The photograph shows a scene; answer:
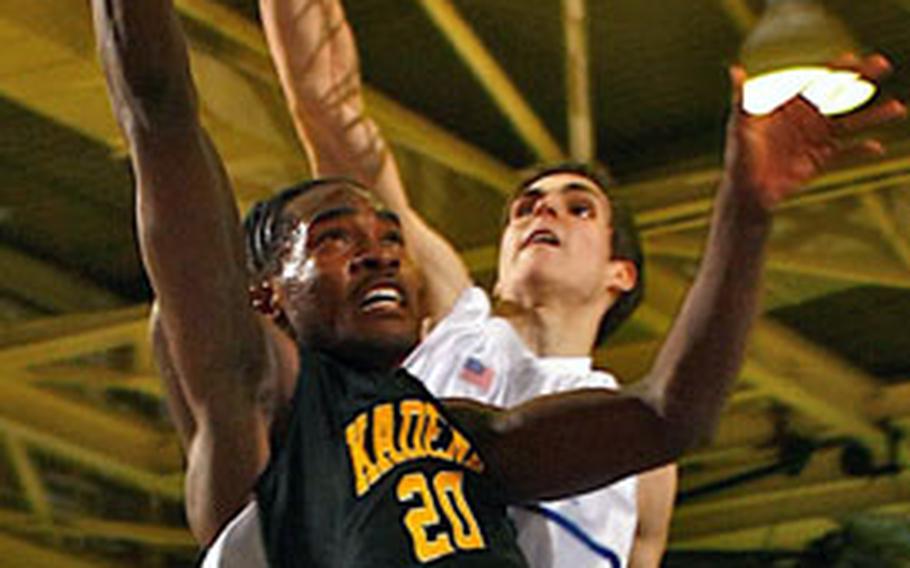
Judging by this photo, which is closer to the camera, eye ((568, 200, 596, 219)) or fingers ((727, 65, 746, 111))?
A: fingers ((727, 65, 746, 111))

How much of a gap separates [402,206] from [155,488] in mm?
5946

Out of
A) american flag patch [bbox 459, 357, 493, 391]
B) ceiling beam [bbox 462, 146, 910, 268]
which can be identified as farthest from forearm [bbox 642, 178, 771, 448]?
ceiling beam [bbox 462, 146, 910, 268]

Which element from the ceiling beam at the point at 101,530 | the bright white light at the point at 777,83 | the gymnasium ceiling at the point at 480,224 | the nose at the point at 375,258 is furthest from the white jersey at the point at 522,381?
the ceiling beam at the point at 101,530

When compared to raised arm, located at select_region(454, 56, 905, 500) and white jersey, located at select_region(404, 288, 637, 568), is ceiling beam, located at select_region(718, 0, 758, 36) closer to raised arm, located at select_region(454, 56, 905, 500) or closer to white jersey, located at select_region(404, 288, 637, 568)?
white jersey, located at select_region(404, 288, 637, 568)

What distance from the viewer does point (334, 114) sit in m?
3.37

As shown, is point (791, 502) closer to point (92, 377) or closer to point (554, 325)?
point (92, 377)

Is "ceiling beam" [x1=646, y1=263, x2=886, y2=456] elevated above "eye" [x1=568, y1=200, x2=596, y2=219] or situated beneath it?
elevated above

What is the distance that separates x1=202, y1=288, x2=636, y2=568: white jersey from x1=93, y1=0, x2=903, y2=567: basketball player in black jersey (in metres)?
0.38

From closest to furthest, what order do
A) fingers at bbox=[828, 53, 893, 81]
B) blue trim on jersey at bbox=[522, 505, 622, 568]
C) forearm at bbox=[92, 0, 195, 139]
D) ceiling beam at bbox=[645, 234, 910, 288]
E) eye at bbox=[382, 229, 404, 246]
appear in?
forearm at bbox=[92, 0, 195, 139] → fingers at bbox=[828, 53, 893, 81] → eye at bbox=[382, 229, 404, 246] → blue trim on jersey at bbox=[522, 505, 622, 568] → ceiling beam at bbox=[645, 234, 910, 288]

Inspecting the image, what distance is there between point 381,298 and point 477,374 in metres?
0.93

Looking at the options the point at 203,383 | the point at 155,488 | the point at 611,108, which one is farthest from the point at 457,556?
the point at 155,488

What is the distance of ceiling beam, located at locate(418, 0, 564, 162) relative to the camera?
602cm

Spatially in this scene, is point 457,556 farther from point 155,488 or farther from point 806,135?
point 155,488

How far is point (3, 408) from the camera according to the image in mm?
8297
